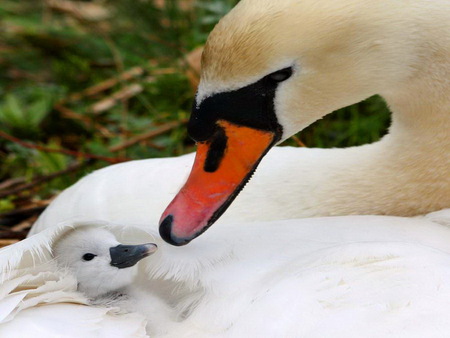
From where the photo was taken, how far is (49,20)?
13.2ft

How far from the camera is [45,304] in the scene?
1.41 m

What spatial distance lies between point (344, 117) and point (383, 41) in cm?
142

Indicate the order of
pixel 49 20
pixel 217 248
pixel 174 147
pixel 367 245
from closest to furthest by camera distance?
pixel 367 245 < pixel 217 248 < pixel 174 147 < pixel 49 20

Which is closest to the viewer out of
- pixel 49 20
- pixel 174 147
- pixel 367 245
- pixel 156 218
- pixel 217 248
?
pixel 367 245

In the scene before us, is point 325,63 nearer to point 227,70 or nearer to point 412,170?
point 227,70

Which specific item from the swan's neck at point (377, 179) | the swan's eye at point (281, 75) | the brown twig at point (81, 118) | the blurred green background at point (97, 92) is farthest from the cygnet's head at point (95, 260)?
the brown twig at point (81, 118)

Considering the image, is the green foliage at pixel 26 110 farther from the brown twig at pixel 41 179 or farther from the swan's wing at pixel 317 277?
the swan's wing at pixel 317 277

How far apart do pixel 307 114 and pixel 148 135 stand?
52.7 inches

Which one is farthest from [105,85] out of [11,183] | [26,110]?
[11,183]

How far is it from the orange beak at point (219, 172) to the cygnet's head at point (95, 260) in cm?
14

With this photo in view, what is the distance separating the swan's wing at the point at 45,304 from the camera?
4.35ft

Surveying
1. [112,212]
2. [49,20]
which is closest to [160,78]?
[49,20]

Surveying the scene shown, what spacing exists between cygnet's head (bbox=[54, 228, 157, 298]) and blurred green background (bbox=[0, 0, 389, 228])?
2.83 ft

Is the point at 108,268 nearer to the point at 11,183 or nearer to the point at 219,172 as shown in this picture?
the point at 219,172
